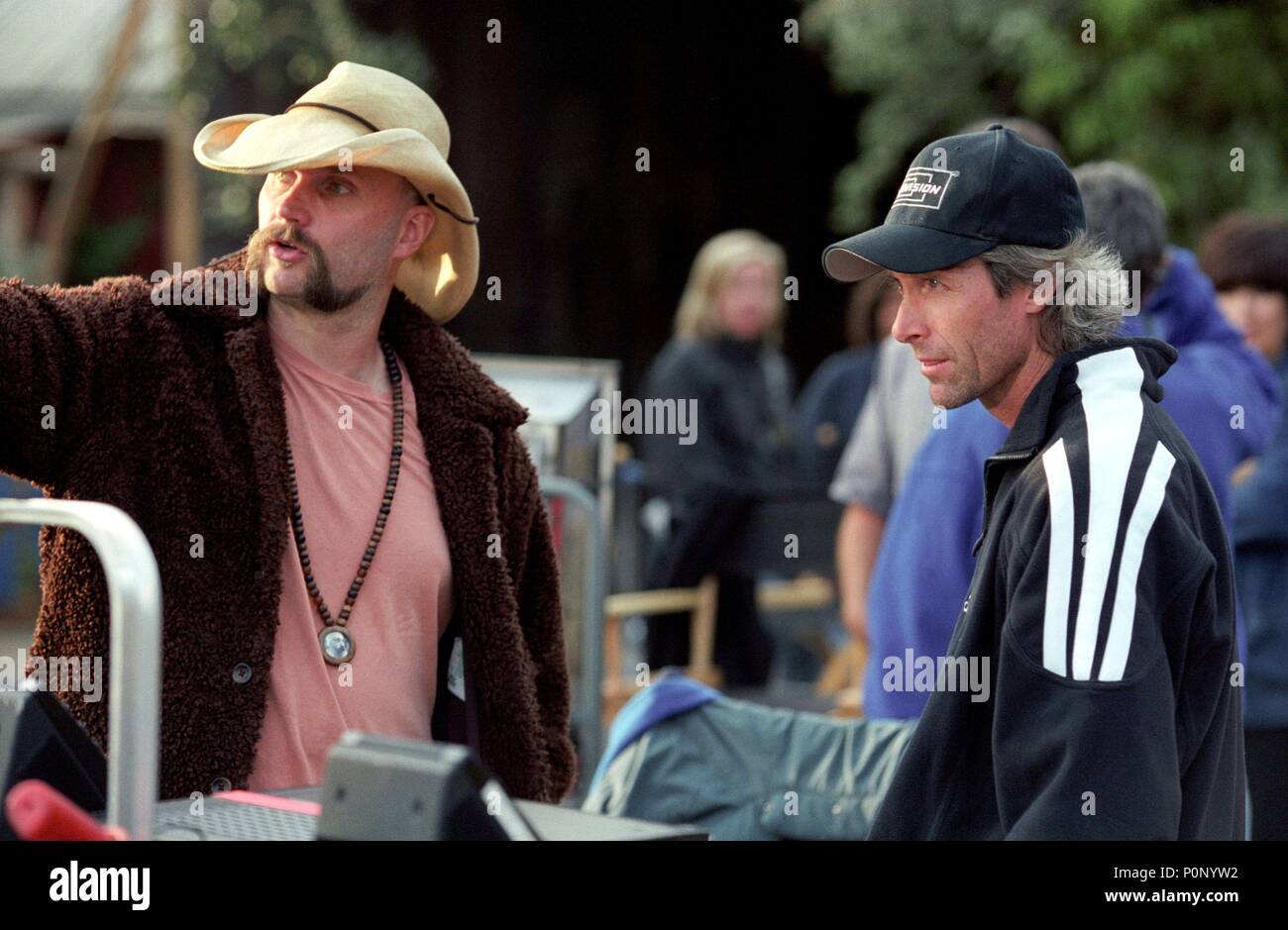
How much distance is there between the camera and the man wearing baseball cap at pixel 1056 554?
1.99 meters

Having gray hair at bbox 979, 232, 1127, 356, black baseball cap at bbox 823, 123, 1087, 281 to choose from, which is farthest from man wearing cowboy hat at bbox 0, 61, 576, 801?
gray hair at bbox 979, 232, 1127, 356

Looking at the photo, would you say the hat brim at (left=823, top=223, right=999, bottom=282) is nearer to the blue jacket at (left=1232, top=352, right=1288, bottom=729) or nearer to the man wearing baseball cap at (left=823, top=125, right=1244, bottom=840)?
the man wearing baseball cap at (left=823, top=125, right=1244, bottom=840)

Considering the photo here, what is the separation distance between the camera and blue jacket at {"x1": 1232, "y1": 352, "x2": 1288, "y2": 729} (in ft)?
14.2

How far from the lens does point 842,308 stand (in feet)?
38.4

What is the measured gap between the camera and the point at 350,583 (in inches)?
110

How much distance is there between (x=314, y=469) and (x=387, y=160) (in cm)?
56

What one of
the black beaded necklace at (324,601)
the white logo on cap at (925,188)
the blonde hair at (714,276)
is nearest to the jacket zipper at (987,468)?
the white logo on cap at (925,188)

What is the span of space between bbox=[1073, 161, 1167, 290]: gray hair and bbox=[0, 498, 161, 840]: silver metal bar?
8.04 feet

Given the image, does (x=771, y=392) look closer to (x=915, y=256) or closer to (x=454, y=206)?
(x=454, y=206)

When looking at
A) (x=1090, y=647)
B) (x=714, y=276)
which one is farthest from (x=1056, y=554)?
(x=714, y=276)

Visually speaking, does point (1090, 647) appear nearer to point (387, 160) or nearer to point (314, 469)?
point (314, 469)

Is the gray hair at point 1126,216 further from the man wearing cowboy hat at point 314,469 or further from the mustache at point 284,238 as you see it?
the mustache at point 284,238

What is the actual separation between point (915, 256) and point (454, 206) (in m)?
1.09

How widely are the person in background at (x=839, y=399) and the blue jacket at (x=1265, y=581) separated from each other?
3.22 meters
